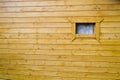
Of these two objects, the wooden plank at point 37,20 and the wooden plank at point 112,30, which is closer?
the wooden plank at point 112,30

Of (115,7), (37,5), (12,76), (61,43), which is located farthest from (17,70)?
(115,7)

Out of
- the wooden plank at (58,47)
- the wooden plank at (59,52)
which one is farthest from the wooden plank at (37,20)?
the wooden plank at (59,52)

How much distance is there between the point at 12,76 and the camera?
603 cm

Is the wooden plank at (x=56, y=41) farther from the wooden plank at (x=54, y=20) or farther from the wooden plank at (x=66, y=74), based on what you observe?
the wooden plank at (x=66, y=74)

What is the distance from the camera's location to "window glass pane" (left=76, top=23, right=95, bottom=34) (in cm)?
561

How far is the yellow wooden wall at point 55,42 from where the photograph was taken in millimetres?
5449

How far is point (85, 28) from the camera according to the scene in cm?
564

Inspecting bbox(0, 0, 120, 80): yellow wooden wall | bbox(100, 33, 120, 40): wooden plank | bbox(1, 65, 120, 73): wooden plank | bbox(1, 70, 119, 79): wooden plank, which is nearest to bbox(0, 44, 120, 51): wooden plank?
bbox(0, 0, 120, 80): yellow wooden wall

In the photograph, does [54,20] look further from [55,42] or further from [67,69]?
[67,69]

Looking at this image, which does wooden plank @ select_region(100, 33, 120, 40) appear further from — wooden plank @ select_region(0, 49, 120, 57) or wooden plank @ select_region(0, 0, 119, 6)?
wooden plank @ select_region(0, 0, 119, 6)

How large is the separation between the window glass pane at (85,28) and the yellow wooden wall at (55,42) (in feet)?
0.57

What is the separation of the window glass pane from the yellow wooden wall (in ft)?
0.57

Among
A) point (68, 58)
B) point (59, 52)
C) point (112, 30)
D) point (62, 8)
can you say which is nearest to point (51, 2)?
point (62, 8)

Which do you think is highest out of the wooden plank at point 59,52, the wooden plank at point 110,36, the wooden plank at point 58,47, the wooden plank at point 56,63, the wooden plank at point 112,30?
the wooden plank at point 112,30
